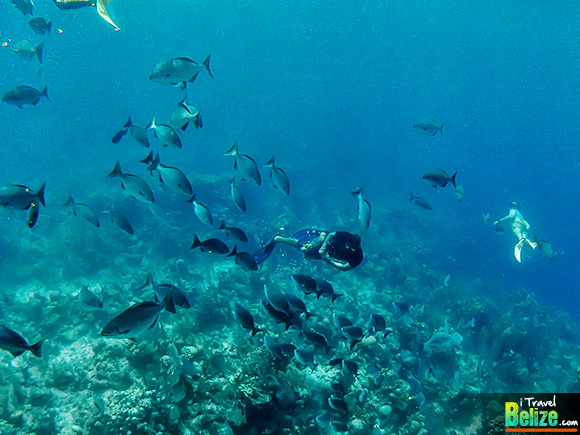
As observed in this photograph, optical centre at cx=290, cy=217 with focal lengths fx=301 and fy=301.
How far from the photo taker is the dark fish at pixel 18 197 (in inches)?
148

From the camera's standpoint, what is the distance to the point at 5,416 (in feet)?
16.8

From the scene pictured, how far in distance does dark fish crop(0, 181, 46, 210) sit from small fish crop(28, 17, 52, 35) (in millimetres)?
5364

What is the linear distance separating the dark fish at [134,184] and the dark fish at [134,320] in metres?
2.53

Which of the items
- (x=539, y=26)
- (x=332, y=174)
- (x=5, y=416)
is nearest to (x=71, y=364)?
(x=5, y=416)

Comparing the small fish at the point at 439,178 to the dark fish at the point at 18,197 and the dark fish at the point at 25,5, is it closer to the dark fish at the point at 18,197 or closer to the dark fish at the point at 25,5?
the dark fish at the point at 18,197

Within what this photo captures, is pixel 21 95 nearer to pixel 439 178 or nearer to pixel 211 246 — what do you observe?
pixel 211 246

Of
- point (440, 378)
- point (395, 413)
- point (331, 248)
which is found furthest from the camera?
point (440, 378)

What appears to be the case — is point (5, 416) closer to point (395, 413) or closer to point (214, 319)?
point (214, 319)

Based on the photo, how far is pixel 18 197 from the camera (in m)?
3.80

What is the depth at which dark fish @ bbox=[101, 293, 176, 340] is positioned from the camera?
260 cm

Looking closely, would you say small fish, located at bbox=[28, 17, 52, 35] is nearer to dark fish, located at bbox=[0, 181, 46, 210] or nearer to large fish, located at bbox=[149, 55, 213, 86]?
large fish, located at bbox=[149, 55, 213, 86]

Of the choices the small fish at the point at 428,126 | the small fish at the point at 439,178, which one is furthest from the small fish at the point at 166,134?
the small fish at the point at 428,126

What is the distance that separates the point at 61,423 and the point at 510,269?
3395 cm

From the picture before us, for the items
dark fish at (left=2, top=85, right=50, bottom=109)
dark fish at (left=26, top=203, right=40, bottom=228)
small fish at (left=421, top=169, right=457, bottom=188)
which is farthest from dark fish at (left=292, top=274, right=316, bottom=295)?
dark fish at (left=2, top=85, right=50, bottom=109)
